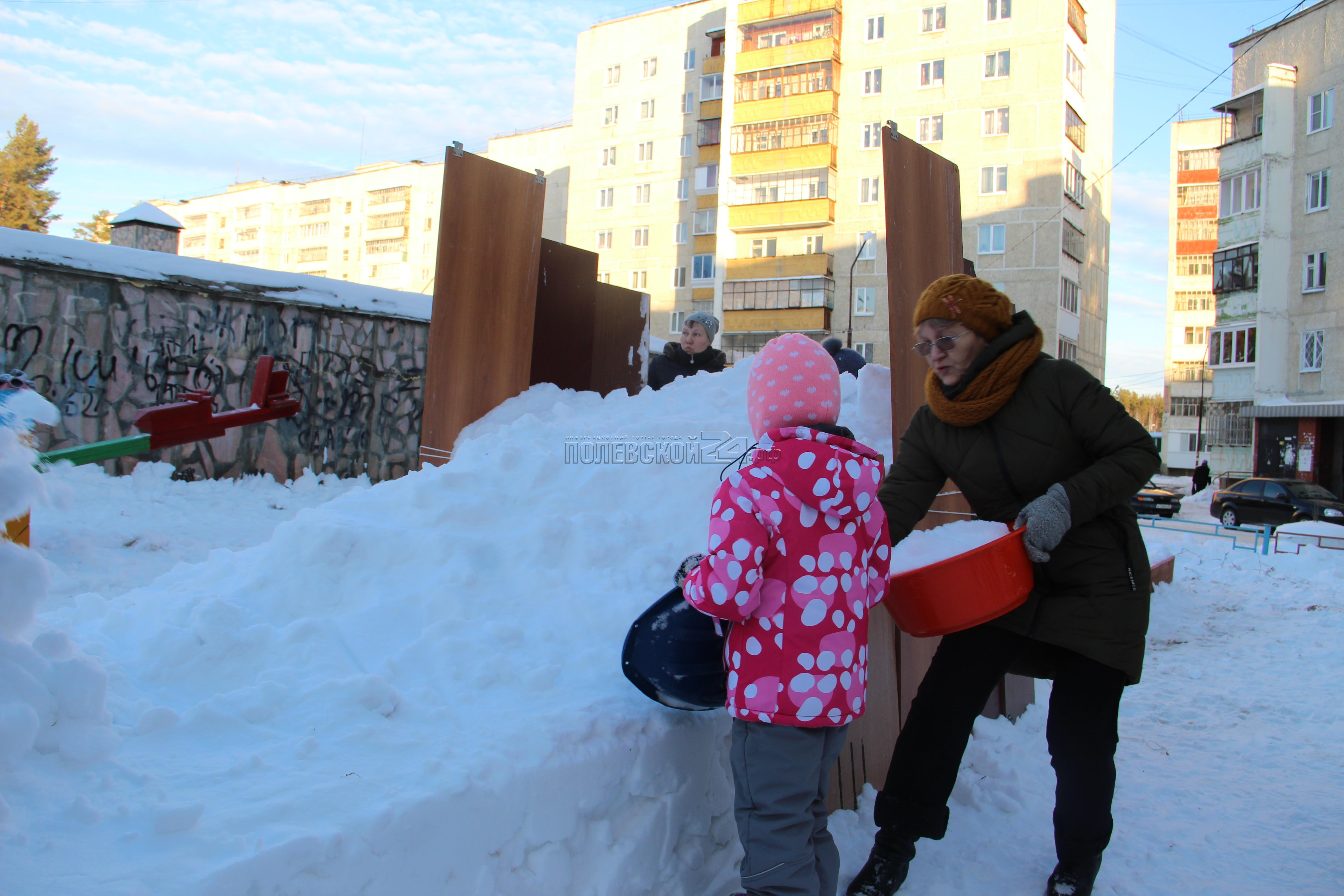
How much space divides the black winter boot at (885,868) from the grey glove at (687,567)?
106 cm

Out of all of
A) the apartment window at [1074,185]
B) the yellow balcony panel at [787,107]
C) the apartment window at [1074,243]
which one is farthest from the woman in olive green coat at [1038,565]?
the yellow balcony panel at [787,107]

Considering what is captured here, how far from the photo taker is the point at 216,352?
790 centimetres

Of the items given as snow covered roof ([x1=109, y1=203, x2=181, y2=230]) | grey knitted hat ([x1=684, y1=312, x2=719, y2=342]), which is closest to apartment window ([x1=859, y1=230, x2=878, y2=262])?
snow covered roof ([x1=109, y1=203, x2=181, y2=230])

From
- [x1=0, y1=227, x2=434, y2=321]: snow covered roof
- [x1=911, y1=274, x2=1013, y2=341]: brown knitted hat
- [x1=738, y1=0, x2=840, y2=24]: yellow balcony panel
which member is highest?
[x1=738, y1=0, x2=840, y2=24]: yellow balcony panel

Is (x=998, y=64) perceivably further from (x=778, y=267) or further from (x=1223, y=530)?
(x=1223, y=530)

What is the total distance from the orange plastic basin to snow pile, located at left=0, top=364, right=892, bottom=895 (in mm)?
750

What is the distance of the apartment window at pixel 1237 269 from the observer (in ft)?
101

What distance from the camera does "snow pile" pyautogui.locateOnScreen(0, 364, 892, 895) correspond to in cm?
166

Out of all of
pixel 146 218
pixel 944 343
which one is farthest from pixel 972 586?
pixel 146 218

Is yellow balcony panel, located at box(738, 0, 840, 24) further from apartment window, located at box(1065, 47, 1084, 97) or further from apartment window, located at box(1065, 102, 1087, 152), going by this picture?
apartment window, located at box(1065, 102, 1087, 152)

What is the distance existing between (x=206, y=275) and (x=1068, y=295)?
117 ft

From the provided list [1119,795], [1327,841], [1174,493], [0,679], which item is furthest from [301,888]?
[1174,493]

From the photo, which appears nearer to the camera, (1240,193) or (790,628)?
(790,628)

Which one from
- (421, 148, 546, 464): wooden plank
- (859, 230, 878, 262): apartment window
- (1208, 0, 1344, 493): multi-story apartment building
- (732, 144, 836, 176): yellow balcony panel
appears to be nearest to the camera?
(421, 148, 546, 464): wooden plank
